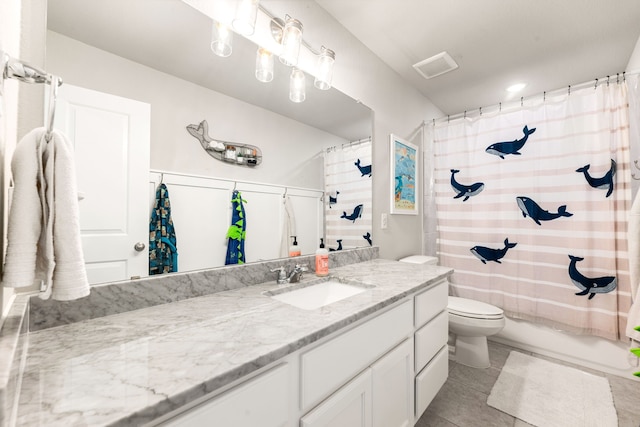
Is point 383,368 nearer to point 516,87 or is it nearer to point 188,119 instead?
point 188,119

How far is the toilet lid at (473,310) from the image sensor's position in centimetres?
185

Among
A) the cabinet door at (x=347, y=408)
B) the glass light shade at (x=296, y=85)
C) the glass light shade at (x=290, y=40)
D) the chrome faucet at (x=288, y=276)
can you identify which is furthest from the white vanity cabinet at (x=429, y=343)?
the glass light shade at (x=290, y=40)

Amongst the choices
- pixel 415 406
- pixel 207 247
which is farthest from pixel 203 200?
pixel 415 406

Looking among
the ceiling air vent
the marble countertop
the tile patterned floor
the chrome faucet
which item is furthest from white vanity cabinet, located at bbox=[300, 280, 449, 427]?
the ceiling air vent

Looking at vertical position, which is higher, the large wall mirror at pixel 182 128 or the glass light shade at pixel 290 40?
the glass light shade at pixel 290 40

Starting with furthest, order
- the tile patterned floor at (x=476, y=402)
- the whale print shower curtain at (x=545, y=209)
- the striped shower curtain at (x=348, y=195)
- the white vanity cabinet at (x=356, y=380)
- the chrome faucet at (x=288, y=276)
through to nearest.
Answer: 1. the whale print shower curtain at (x=545, y=209)
2. the striped shower curtain at (x=348, y=195)
3. the tile patterned floor at (x=476, y=402)
4. the chrome faucet at (x=288, y=276)
5. the white vanity cabinet at (x=356, y=380)

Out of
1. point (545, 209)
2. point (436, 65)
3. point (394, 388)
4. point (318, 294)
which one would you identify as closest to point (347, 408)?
point (394, 388)

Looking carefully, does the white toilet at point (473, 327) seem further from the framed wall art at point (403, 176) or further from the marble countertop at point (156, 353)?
the marble countertop at point (156, 353)

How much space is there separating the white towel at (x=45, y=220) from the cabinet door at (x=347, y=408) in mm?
665

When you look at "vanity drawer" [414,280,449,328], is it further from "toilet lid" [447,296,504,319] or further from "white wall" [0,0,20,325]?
"white wall" [0,0,20,325]

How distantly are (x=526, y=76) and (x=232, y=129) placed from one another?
8.61 feet

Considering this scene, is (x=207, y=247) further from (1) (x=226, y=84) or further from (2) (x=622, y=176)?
(2) (x=622, y=176)

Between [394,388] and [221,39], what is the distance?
5.32ft

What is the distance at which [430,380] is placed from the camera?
1.38 metres
